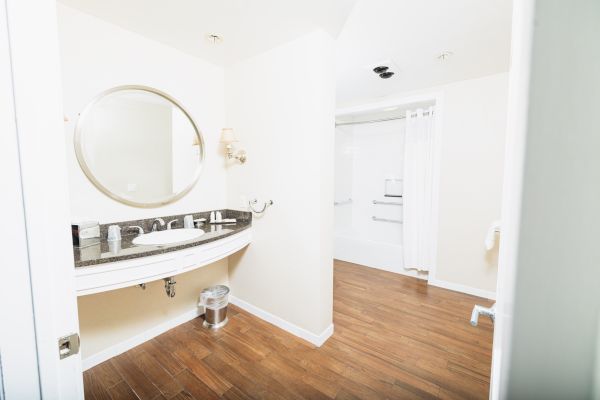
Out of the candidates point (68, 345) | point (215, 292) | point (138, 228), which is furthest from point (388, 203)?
point (68, 345)

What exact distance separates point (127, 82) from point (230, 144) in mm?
860

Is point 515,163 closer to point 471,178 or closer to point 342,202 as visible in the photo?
point 471,178

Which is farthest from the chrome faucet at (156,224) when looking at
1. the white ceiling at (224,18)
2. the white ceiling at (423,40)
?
the white ceiling at (423,40)

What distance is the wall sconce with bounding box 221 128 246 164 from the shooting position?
80.7 inches

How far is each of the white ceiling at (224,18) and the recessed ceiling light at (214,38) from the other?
0.09 feet

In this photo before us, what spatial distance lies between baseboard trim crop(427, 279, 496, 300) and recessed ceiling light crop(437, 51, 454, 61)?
241 cm

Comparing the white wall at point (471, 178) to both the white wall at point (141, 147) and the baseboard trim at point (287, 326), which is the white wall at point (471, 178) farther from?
the white wall at point (141, 147)

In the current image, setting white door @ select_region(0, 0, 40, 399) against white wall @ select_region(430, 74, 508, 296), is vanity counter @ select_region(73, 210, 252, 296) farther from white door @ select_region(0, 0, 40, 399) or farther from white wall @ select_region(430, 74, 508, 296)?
white wall @ select_region(430, 74, 508, 296)

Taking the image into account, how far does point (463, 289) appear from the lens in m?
2.70

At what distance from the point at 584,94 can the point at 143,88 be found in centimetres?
226

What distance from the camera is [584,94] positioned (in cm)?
36

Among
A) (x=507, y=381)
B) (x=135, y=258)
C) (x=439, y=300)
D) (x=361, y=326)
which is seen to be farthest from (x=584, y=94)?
(x=439, y=300)

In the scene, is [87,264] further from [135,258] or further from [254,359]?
[254,359]

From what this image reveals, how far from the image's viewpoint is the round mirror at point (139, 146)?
1.59 m
